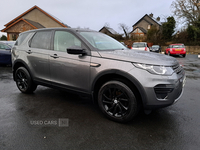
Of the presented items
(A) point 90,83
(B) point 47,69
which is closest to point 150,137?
(A) point 90,83

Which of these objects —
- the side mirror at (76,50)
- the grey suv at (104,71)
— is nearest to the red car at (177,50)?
the grey suv at (104,71)

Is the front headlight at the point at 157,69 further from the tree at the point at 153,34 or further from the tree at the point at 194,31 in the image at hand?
the tree at the point at 153,34

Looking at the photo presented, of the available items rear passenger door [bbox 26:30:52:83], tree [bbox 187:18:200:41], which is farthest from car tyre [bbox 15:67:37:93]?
tree [bbox 187:18:200:41]

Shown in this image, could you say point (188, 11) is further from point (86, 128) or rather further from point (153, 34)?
point (86, 128)

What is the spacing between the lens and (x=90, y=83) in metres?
3.12

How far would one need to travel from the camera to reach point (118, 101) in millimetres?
2887

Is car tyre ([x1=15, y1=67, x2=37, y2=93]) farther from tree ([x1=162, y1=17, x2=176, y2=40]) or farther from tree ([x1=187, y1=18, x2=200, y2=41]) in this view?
tree ([x1=162, y1=17, x2=176, y2=40])

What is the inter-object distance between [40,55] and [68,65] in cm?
99

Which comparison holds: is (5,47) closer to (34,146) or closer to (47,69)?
(47,69)

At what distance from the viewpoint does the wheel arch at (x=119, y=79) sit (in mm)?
→ 2629

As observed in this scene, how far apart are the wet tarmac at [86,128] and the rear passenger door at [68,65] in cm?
59

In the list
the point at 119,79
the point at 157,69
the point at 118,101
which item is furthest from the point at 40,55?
the point at 157,69

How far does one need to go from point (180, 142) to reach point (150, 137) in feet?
1.36

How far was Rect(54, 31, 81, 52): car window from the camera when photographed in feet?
11.4
